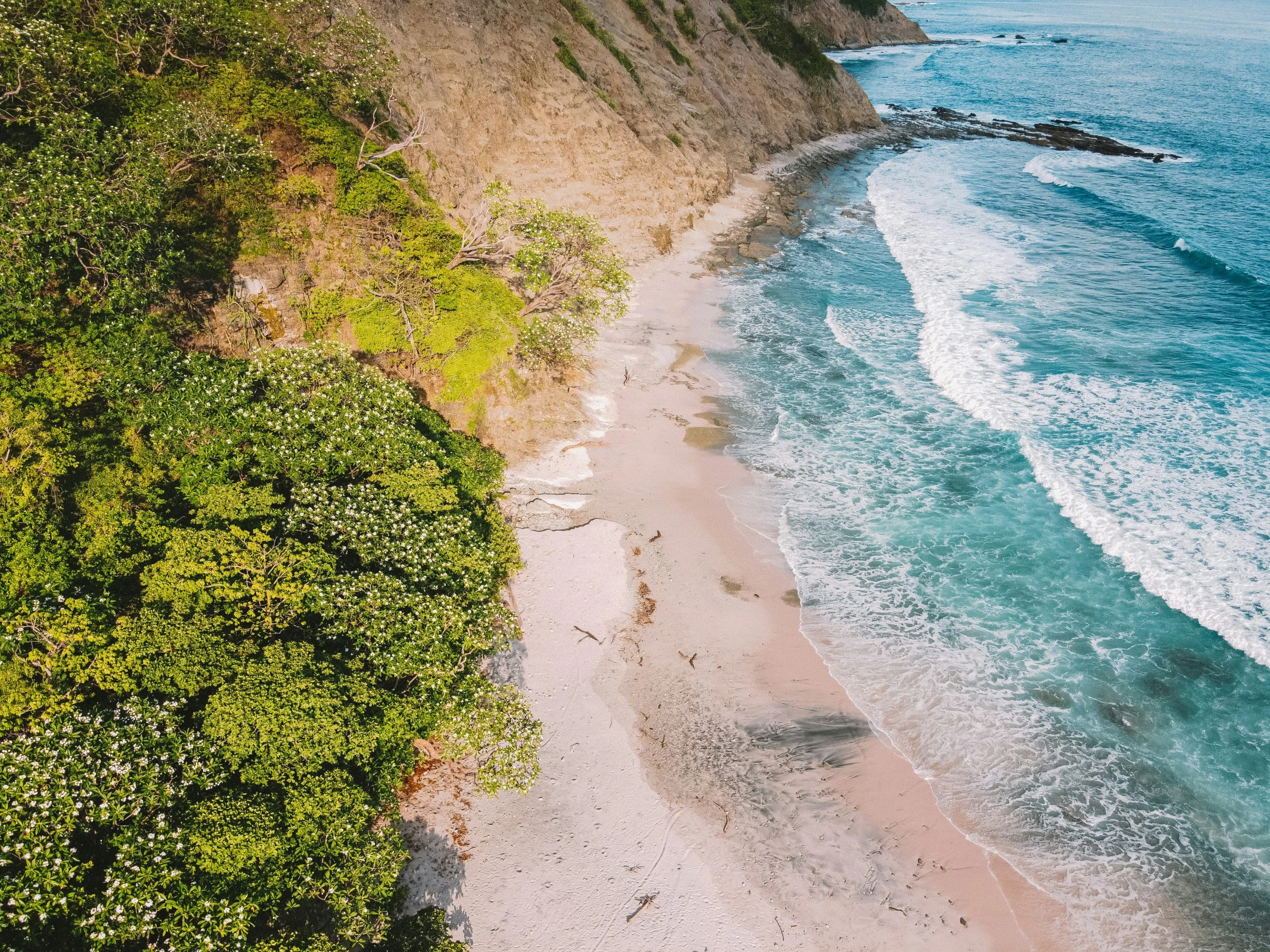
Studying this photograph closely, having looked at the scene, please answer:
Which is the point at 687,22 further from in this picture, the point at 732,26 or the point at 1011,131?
the point at 1011,131

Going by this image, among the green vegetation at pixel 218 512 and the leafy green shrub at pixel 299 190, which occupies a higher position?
the leafy green shrub at pixel 299 190

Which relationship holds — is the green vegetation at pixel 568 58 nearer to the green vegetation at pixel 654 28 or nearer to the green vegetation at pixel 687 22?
the green vegetation at pixel 654 28

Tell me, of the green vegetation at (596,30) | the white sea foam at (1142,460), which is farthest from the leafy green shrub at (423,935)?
the green vegetation at (596,30)

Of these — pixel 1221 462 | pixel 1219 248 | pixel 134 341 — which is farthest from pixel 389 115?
pixel 1219 248

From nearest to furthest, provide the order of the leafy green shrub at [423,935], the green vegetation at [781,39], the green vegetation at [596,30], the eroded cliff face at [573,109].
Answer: the leafy green shrub at [423,935] → the eroded cliff face at [573,109] → the green vegetation at [596,30] → the green vegetation at [781,39]

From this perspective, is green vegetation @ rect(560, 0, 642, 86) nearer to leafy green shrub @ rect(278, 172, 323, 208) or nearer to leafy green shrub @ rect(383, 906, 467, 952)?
leafy green shrub @ rect(278, 172, 323, 208)
